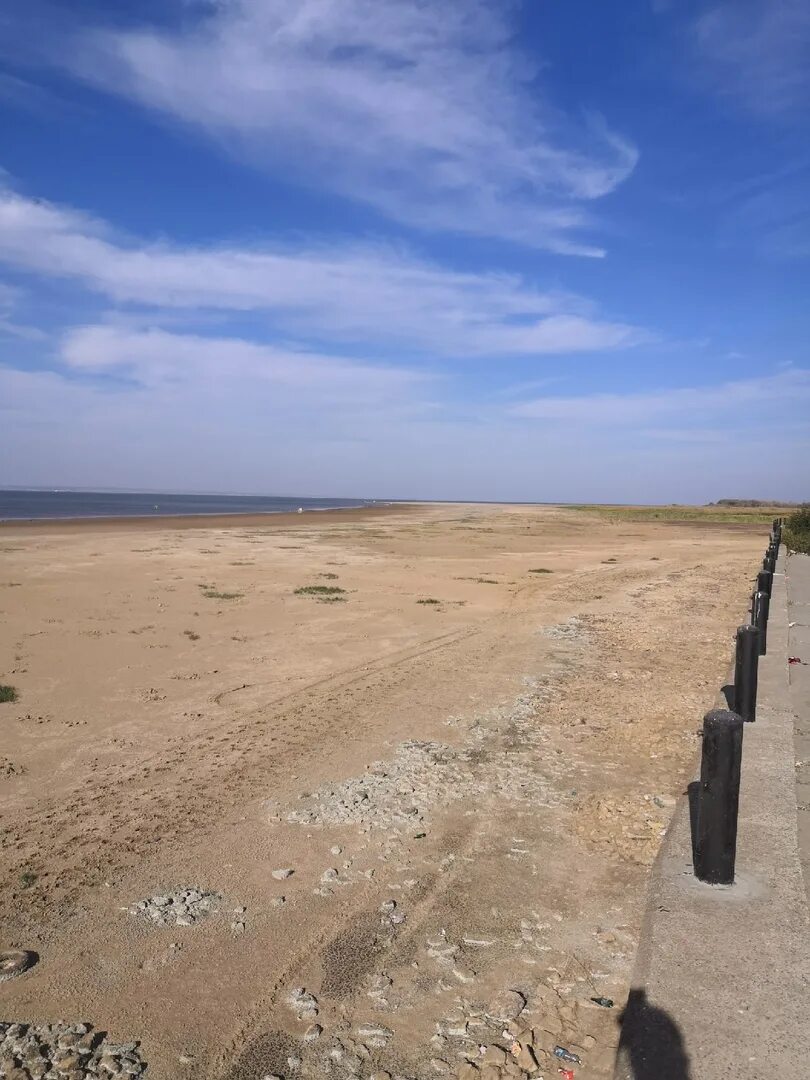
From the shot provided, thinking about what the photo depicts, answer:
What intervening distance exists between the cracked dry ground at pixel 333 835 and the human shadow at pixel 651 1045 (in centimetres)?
30

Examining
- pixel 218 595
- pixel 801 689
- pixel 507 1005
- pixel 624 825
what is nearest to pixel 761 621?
pixel 801 689

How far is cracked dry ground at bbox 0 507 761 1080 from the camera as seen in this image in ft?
11.5

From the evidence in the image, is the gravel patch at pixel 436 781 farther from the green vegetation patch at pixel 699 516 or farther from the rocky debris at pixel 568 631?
the green vegetation patch at pixel 699 516

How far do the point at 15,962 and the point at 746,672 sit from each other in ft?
20.3

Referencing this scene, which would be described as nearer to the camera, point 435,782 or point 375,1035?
point 375,1035

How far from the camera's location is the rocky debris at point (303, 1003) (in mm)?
3561

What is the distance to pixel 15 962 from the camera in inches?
154

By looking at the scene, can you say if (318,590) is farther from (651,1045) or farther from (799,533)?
(799,533)

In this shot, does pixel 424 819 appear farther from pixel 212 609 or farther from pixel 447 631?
pixel 212 609

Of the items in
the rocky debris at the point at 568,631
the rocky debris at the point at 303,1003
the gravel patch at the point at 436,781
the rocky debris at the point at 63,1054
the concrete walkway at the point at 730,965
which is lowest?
the rocky debris at the point at 63,1054

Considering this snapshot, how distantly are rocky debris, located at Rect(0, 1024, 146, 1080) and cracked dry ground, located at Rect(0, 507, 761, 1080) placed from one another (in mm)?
16

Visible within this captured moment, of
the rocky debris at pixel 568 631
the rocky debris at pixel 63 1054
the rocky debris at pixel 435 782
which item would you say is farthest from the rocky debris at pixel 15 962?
the rocky debris at pixel 568 631

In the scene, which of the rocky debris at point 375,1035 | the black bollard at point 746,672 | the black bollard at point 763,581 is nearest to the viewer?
the rocky debris at point 375,1035

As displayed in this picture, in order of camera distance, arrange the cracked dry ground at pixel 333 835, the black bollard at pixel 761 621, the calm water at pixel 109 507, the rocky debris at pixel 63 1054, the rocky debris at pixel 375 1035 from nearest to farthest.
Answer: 1. the rocky debris at pixel 63 1054
2. the rocky debris at pixel 375 1035
3. the cracked dry ground at pixel 333 835
4. the black bollard at pixel 761 621
5. the calm water at pixel 109 507
